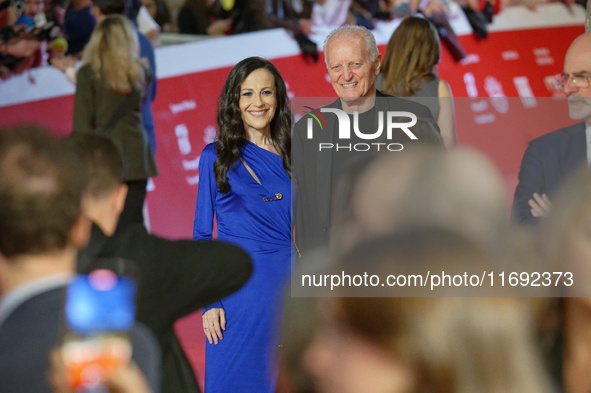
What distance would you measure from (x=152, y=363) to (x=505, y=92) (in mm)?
3837

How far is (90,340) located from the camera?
913 millimetres

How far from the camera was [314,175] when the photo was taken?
1.53 metres

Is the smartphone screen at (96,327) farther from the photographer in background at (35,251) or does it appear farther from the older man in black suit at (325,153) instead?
the older man in black suit at (325,153)

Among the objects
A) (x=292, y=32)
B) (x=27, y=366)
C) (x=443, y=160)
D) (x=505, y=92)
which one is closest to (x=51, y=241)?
(x=27, y=366)

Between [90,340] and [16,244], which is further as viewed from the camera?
[16,244]

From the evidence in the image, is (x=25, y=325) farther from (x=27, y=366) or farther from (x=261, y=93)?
(x=261, y=93)

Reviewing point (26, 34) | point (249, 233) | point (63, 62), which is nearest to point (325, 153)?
point (249, 233)

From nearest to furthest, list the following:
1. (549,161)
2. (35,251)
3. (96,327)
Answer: (96,327) < (35,251) < (549,161)

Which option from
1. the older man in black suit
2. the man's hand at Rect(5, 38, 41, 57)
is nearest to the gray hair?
the older man in black suit

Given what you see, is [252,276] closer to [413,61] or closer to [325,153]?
[413,61]

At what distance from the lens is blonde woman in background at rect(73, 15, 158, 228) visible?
3809 millimetres


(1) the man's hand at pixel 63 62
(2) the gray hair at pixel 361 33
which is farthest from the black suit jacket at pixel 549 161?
(1) the man's hand at pixel 63 62

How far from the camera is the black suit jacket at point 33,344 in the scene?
976 mm

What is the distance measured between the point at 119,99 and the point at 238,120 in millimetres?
1336
